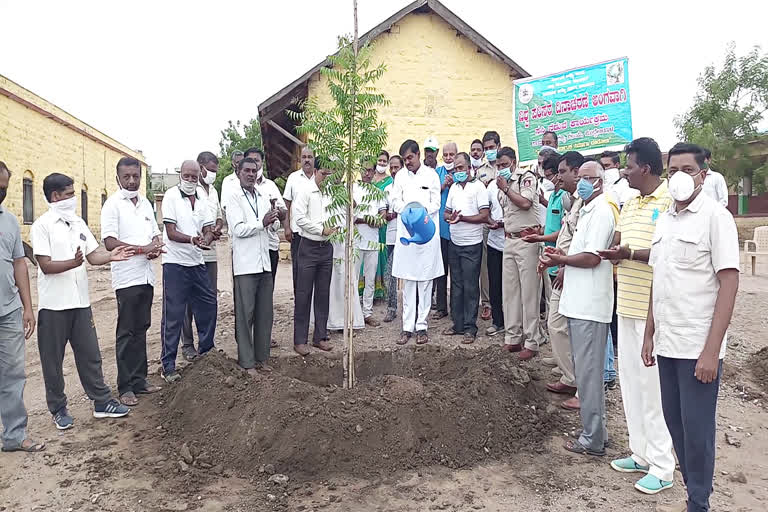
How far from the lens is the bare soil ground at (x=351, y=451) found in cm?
347

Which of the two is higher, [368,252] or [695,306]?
[368,252]

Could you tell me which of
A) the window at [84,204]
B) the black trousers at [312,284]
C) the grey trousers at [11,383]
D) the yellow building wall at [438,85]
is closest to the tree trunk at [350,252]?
the black trousers at [312,284]

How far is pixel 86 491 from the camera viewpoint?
3607 mm

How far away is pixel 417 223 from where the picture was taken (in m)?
6.44

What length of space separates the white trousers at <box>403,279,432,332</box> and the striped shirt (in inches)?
124

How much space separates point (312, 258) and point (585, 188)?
10.3 ft

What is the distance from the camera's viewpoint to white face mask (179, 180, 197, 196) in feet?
18.4

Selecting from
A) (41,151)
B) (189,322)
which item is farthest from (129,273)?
(41,151)

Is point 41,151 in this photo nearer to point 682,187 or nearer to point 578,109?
point 578,109

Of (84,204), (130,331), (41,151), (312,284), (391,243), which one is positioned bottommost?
(130,331)

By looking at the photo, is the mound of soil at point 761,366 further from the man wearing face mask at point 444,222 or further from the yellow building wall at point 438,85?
the yellow building wall at point 438,85

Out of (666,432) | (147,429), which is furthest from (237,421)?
(666,432)

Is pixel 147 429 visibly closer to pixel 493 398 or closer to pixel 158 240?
pixel 158 240

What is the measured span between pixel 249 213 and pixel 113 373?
2.27m
